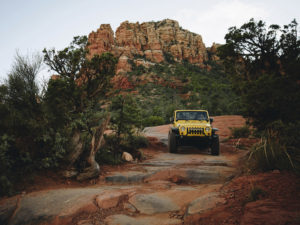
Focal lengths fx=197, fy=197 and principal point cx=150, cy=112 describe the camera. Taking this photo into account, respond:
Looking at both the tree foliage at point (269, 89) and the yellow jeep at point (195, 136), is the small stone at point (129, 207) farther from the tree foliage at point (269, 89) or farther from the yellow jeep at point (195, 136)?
the yellow jeep at point (195, 136)

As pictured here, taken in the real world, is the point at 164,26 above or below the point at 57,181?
above

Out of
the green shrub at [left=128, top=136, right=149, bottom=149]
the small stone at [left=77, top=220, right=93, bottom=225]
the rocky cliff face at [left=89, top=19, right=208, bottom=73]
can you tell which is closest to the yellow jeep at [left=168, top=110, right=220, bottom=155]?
the green shrub at [left=128, top=136, right=149, bottom=149]

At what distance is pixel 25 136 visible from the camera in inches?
183

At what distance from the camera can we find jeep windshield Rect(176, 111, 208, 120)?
30.6 feet

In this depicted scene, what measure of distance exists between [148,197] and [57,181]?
97.7 inches

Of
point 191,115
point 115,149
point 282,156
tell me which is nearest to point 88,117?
point 115,149

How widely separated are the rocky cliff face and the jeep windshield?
211ft

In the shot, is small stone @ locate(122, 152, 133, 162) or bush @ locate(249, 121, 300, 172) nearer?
bush @ locate(249, 121, 300, 172)

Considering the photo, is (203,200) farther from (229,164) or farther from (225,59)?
(225,59)

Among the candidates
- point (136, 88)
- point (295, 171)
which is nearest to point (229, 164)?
point (295, 171)

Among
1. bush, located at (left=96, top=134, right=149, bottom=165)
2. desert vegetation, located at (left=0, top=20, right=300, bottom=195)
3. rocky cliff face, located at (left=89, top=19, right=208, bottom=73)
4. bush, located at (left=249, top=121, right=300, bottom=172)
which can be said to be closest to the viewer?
bush, located at (left=249, top=121, right=300, bottom=172)

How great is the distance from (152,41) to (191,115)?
81.7 metres

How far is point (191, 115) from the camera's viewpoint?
9.48 meters

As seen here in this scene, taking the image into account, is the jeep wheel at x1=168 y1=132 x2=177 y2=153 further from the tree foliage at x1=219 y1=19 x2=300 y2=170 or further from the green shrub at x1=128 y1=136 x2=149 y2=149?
the tree foliage at x1=219 y1=19 x2=300 y2=170
